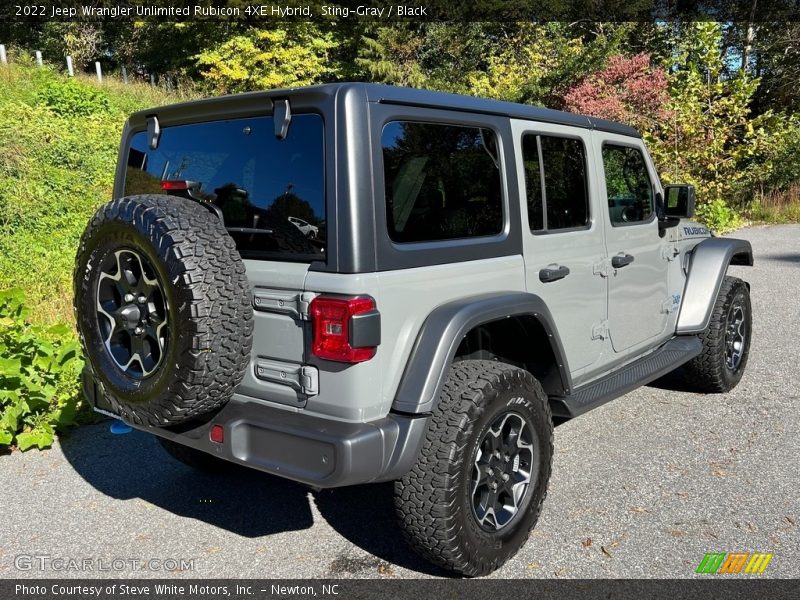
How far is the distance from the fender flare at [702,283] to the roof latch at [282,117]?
3.25m

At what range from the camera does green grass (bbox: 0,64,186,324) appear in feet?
25.4

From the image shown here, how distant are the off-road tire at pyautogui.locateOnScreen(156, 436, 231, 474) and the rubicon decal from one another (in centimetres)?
249

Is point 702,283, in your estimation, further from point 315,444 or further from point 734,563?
point 315,444

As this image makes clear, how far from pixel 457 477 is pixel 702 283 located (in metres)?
2.89

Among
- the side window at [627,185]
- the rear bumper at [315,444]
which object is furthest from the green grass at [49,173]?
the side window at [627,185]

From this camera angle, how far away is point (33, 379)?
4402 mm

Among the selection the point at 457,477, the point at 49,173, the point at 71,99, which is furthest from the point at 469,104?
the point at 71,99

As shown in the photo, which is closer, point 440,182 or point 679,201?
point 440,182

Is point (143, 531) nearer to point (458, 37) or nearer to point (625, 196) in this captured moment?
point (625, 196)

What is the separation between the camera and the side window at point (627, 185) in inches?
157

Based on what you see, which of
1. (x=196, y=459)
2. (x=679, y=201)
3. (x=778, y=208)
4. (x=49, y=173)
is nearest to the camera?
(x=196, y=459)

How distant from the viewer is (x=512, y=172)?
3.16 m

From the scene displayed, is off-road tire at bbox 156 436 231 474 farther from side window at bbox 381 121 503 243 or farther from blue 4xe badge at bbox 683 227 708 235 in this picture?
blue 4xe badge at bbox 683 227 708 235

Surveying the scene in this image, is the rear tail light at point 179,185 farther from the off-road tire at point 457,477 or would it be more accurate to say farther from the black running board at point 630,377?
the black running board at point 630,377
